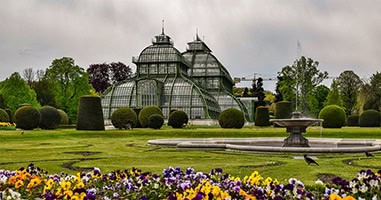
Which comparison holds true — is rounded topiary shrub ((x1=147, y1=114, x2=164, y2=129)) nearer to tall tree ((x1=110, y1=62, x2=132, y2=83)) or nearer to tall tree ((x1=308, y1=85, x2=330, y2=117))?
tall tree ((x1=308, y1=85, x2=330, y2=117))

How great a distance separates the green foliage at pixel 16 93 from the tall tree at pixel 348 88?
40.3m

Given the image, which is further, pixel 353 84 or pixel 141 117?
pixel 353 84

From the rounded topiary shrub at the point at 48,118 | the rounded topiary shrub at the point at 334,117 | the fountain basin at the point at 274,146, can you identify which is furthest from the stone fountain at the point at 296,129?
the rounded topiary shrub at the point at 48,118

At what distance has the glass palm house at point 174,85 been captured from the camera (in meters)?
53.2

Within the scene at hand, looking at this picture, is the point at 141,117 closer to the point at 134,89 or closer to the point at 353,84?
the point at 134,89

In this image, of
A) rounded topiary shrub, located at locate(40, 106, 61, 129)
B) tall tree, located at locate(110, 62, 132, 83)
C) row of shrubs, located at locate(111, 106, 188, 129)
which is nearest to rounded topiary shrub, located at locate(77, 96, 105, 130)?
row of shrubs, located at locate(111, 106, 188, 129)

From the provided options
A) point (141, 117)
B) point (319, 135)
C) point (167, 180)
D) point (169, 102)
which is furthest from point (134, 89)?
point (167, 180)

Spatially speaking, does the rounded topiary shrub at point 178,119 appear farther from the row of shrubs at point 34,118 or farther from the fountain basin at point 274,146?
the fountain basin at point 274,146

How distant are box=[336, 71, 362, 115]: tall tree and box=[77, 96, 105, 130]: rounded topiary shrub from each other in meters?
40.1

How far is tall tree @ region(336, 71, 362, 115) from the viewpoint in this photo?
209 feet

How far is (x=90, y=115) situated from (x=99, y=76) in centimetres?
4591

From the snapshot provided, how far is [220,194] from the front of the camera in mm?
5504

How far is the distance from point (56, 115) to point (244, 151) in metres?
24.1

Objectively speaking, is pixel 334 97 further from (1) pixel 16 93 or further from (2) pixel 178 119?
(1) pixel 16 93
